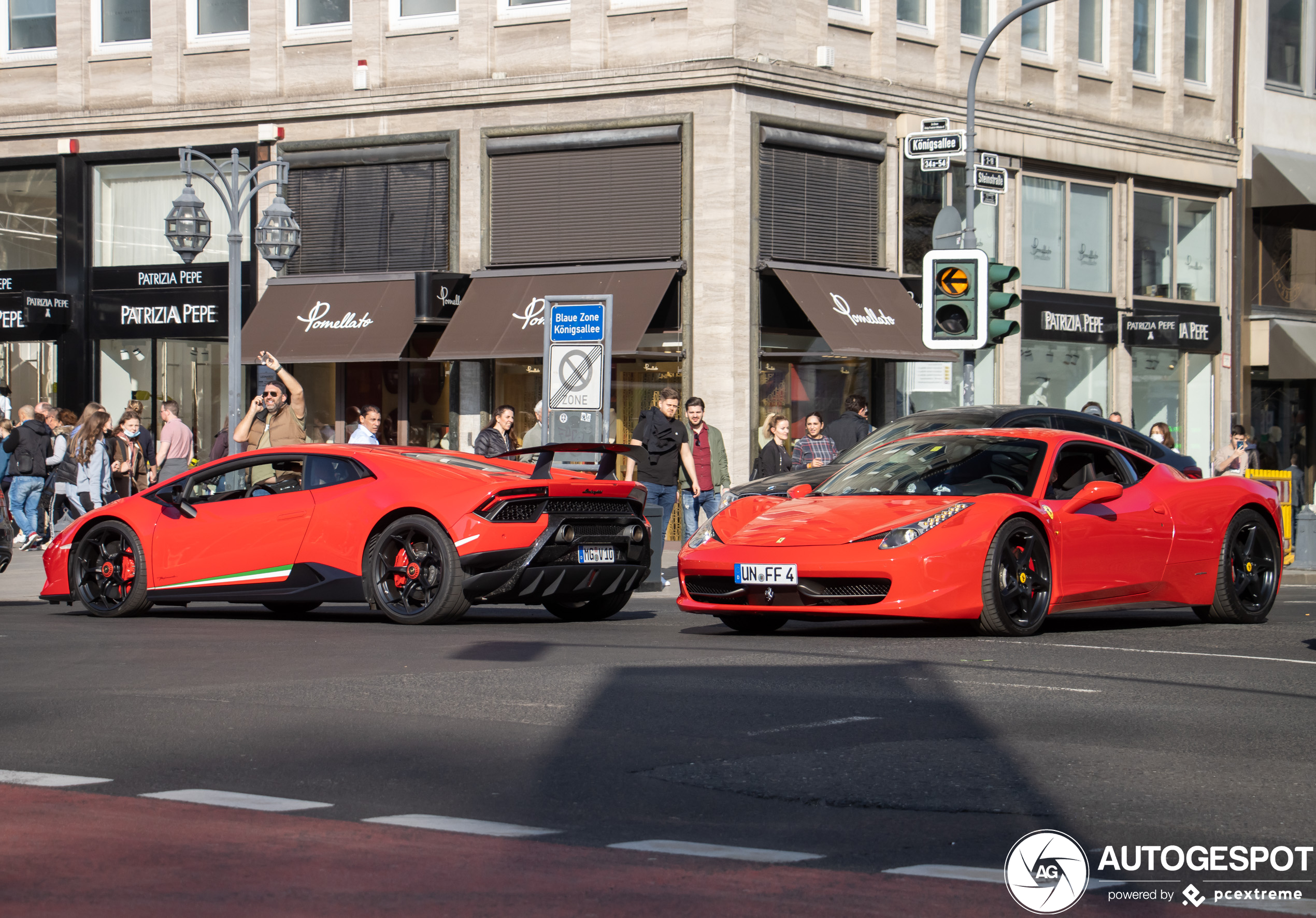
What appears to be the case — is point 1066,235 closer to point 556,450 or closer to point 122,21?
point 122,21

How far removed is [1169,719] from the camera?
7285 mm

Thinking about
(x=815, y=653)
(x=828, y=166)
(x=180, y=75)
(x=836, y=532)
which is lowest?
(x=815, y=653)

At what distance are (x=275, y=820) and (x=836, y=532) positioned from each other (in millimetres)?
6057

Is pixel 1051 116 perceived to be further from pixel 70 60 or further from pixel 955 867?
pixel 955 867

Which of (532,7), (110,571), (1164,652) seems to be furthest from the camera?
Answer: (532,7)

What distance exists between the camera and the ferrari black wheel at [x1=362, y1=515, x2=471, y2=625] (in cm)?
1182

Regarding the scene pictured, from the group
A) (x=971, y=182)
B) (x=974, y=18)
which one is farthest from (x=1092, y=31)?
(x=971, y=182)

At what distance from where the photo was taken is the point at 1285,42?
3281 cm

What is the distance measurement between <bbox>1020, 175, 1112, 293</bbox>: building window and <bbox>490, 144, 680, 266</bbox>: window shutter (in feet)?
22.5

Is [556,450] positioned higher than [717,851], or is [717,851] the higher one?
[556,450]

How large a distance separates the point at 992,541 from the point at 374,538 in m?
4.36

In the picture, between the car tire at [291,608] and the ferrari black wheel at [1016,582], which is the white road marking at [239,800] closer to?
the ferrari black wheel at [1016,582]

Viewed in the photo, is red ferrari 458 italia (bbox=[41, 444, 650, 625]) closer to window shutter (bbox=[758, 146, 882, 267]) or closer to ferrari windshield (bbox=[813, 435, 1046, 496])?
ferrari windshield (bbox=[813, 435, 1046, 496])

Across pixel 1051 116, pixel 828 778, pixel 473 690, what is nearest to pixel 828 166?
pixel 1051 116
